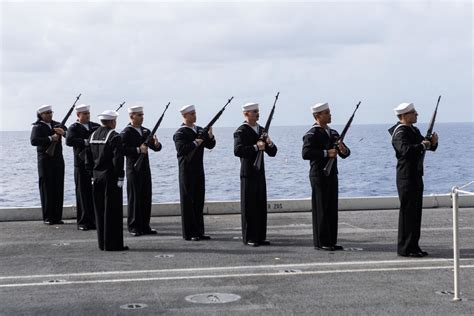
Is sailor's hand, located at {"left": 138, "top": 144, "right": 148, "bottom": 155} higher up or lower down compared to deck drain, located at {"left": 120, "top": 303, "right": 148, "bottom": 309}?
higher up

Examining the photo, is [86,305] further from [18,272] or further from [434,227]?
[434,227]

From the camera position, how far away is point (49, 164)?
15.3m

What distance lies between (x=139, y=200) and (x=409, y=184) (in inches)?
180

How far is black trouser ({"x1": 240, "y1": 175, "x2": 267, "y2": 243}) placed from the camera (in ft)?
39.6

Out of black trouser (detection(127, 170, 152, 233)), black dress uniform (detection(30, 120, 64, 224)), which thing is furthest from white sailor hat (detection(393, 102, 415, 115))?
black dress uniform (detection(30, 120, 64, 224))

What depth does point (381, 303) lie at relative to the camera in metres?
8.07

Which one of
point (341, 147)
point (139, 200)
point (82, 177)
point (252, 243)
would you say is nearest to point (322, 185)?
point (341, 147)

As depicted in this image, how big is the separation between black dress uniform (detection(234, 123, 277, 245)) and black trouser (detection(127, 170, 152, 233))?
80.9 inches

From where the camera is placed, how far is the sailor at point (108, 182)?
1170 centimetres

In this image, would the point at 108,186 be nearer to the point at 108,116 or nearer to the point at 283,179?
the point at 108,116

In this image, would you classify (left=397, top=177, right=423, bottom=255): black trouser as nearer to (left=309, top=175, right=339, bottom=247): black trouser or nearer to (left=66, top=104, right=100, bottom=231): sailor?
(left=309, top=175, right=339, bottom=247): black trouser

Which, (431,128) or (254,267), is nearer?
(254,267)

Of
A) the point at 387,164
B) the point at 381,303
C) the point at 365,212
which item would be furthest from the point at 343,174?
→ the point at 381,303

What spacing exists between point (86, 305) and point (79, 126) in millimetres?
6771
